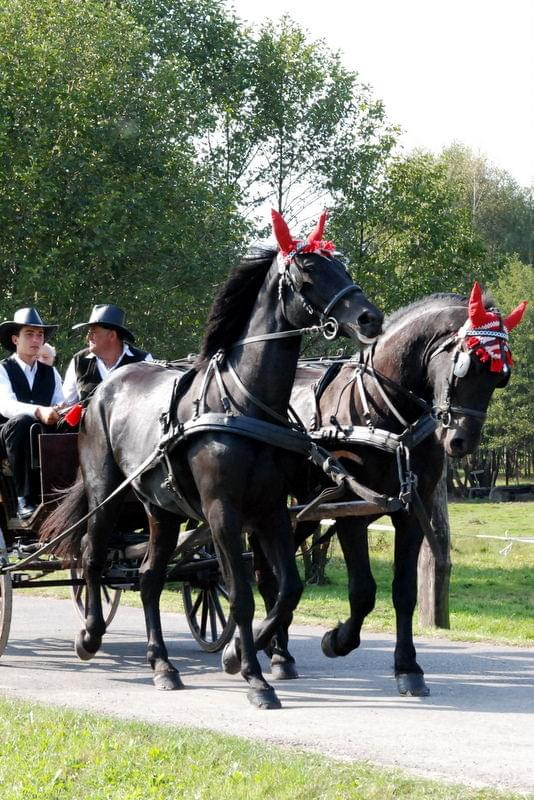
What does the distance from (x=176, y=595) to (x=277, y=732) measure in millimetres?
8573

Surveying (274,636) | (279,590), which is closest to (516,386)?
(274,636)

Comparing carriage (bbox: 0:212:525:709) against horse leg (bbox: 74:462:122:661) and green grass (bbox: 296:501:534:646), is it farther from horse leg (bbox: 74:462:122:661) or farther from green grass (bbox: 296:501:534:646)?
green grass (bbox: 296:501:534:646)

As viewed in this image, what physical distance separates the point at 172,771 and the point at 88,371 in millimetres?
4954

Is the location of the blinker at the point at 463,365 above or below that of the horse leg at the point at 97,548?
above

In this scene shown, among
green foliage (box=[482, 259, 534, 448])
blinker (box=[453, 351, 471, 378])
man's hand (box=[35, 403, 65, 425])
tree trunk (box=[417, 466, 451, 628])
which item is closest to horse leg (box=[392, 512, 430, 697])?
blinker (box=[453, 351, 471, 378])

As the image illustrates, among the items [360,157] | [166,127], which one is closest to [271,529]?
[166,127]

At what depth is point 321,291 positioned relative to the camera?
697cm

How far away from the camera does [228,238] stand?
Answer: 2512cm

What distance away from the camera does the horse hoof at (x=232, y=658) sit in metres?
7.81

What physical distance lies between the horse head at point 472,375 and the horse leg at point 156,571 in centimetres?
220


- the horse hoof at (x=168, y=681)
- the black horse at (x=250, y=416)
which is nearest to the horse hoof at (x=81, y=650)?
the black horse at (x=250, y=416)

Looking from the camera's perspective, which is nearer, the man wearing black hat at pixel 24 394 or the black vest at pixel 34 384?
the man wearing black hat at pixel 24 394

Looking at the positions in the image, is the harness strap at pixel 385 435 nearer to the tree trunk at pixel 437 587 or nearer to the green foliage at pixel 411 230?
the tree trunk at pixel 437 587

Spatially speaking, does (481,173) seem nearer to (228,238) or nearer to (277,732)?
(228,238)
